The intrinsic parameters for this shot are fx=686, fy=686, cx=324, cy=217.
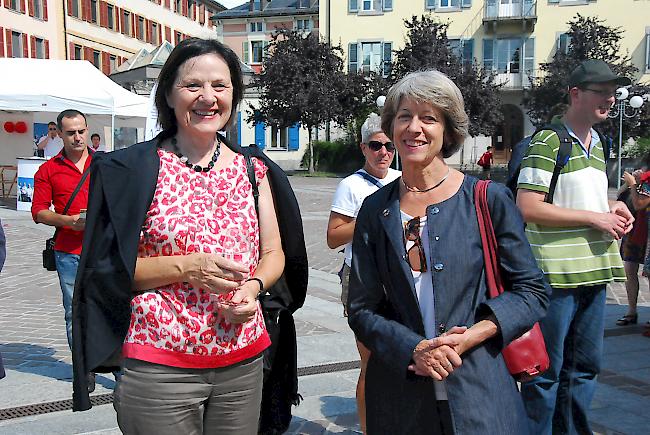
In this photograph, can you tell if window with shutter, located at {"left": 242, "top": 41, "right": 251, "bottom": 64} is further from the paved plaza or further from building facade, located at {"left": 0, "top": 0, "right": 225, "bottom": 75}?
the paved plaza

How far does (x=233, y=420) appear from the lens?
2.36 meters

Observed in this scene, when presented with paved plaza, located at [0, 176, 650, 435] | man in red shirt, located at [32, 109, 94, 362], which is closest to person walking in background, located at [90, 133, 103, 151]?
paved plaza, located at [0, 176, 650, 435]

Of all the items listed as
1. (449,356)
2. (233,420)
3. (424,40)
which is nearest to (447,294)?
(449,356)

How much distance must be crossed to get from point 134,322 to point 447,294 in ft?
3.35

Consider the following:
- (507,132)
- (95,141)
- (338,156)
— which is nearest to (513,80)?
(507,132)

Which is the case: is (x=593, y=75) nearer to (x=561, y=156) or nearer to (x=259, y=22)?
(x=561, y=156)

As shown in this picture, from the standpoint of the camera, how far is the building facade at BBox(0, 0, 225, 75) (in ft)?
131

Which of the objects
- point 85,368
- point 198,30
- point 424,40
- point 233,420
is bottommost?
point 233,420

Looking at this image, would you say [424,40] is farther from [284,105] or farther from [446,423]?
[446,423]

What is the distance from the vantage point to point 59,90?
15.7 metres

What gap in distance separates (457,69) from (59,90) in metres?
22.6

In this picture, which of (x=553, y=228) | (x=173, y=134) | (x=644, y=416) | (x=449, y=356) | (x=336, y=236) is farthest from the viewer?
(x=644, y=416)

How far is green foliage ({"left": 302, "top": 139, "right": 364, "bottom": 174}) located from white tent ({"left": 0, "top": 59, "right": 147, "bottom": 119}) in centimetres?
2103

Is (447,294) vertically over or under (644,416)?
over
